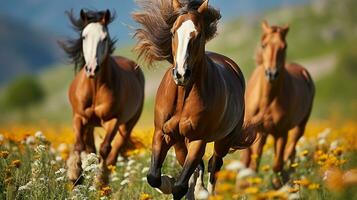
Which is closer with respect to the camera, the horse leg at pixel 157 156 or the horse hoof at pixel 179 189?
the horse hoof at pixel 179 189

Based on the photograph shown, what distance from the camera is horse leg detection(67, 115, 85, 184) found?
9633 mm

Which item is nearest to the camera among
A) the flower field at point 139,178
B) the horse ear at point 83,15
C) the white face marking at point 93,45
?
the flower field at point 139,178

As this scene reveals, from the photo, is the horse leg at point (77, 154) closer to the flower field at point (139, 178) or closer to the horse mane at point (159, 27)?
the flower field at point (139, 178)

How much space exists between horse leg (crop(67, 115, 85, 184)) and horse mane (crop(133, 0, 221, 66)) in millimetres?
2260

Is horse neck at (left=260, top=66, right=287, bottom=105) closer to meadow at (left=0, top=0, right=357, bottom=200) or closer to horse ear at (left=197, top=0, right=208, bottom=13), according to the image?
meadow at (left=0, top=0, right=357, bottom=200)

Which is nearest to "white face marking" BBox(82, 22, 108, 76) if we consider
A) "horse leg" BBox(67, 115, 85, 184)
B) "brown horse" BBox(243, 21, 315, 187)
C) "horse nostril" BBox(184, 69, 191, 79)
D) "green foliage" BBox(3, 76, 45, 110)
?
"horse leg" BBox(67, 115, 85, 184)

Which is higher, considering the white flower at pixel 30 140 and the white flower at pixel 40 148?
the white flower at pixel 40 148

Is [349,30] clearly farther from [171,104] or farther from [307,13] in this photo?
[171,104]

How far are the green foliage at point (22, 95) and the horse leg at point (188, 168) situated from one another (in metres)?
111

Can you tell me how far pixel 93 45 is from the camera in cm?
1019

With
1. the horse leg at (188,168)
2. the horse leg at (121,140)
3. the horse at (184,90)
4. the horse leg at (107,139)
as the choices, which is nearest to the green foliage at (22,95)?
the horse leg at (121,140)

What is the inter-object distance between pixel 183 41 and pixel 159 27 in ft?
3.73

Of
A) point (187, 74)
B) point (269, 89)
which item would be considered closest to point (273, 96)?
point (269, 89)

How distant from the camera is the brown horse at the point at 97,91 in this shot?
10.2m
